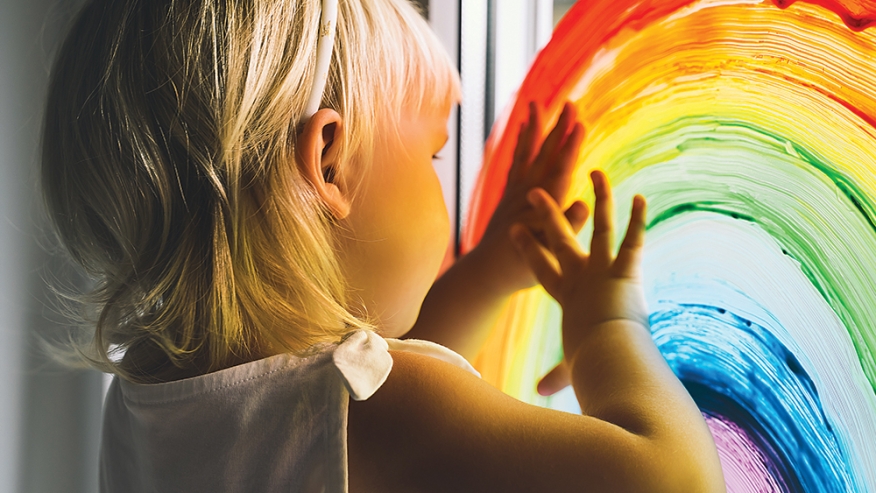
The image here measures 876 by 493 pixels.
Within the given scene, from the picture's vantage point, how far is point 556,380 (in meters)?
0.54

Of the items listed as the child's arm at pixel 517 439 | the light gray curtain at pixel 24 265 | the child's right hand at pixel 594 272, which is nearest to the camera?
the child's arm at pixel 517 439

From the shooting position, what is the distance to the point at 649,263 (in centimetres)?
50

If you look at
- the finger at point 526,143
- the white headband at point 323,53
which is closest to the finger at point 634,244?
the finger at point 526,143

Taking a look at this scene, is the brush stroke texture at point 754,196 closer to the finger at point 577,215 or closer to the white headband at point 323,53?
the finger at point 577,215

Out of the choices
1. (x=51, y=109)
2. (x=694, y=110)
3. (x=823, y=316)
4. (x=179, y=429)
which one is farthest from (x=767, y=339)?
(x=51, y=109)

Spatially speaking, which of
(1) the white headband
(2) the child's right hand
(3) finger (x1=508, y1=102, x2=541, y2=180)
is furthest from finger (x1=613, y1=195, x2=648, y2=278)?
(1) the white headband

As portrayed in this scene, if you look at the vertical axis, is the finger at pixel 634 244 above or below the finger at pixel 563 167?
below

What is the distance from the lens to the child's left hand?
54cm

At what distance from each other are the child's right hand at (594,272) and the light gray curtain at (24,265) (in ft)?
1.68

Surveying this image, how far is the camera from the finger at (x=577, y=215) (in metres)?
0.54

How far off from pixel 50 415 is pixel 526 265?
550mm

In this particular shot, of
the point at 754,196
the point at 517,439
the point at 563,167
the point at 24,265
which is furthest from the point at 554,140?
the point at 24,265

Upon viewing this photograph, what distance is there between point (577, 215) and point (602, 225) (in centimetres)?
4

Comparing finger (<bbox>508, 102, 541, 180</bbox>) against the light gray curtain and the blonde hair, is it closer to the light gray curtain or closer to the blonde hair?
the blonde hair
